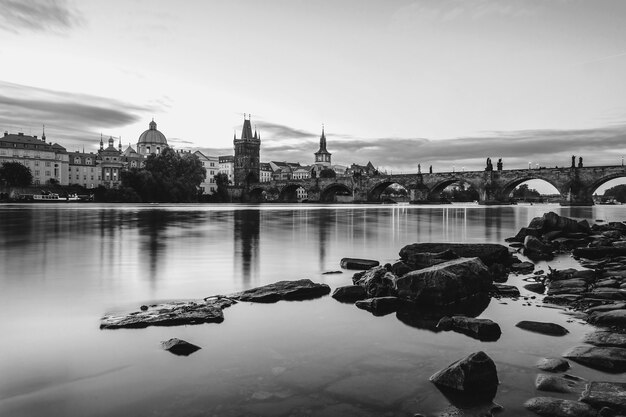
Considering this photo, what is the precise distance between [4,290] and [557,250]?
15.0 m

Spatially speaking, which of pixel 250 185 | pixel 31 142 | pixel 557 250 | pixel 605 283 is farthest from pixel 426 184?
pixel 31 142

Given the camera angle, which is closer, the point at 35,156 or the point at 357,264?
the point at 357,264

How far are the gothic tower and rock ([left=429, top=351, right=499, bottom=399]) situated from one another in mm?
151696

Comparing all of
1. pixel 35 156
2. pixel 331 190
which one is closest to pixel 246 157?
pixel 331 190

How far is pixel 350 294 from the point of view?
760 cm

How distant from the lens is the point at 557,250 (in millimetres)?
14672

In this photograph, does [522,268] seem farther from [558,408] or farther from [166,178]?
[166,178]

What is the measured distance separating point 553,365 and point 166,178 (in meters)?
84.4

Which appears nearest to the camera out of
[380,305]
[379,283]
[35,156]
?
[380,305]

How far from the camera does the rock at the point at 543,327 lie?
18.3ft

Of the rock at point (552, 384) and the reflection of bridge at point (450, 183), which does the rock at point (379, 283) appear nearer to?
the rock at point (552, 384)

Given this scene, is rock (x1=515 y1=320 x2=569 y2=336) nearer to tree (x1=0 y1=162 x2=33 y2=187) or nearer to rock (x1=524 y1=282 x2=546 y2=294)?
rock (x1=524 y1=282 x2=546 y2=294)

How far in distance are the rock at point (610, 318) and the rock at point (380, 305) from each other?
2625mm

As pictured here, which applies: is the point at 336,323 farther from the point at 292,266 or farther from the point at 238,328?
the point at 292,266
